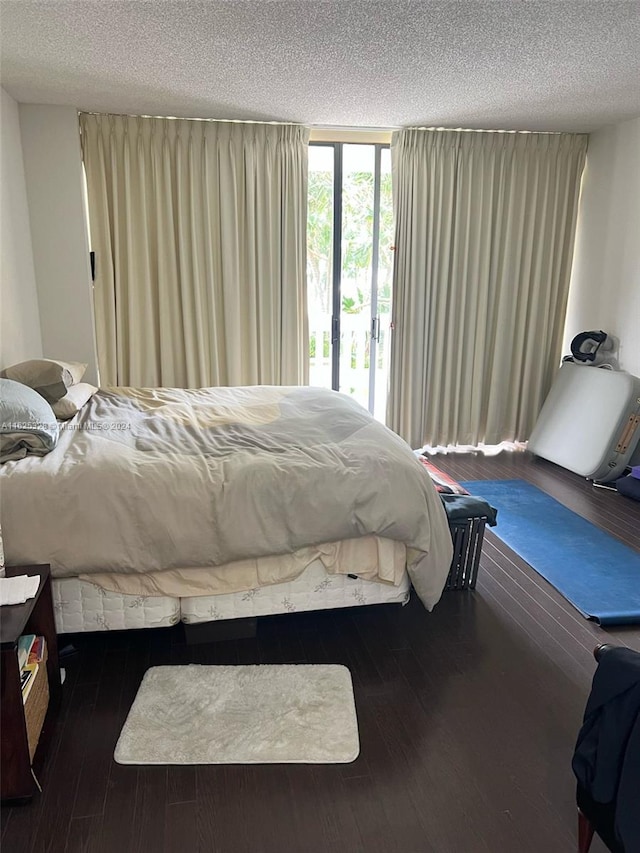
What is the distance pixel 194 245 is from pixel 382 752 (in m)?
3.55

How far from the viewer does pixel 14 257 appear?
3.70 meters

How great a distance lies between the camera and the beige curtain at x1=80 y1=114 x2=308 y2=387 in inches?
166

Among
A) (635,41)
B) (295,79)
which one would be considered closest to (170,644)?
(295,79)

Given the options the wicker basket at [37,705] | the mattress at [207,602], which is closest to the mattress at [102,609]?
the mattress at [207,602]

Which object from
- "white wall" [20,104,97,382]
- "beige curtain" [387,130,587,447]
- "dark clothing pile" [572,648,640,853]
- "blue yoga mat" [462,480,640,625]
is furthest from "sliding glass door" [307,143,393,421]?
"dark clothing pile" [572,648,640,853]

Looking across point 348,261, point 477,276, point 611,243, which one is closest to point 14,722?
point 348,261

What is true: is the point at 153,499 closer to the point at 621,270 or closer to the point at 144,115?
the point at 144,115

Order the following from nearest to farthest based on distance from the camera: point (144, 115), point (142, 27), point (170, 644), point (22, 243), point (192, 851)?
point (192, 851) → point (170, 644) → point (142, 27) → point (22, 243) → point (144, 115)

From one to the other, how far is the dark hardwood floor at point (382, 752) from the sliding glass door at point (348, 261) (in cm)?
262

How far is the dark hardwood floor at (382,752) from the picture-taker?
1.64m

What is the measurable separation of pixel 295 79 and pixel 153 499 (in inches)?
98.3

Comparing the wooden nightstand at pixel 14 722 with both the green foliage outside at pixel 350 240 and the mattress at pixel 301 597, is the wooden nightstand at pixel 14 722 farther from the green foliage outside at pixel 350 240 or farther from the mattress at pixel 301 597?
the green foliage outside at pixel 350 240

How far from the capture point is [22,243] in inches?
152

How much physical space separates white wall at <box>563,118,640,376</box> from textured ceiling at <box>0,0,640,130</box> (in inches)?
13.3
